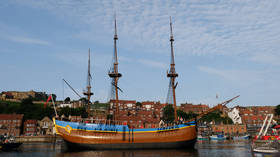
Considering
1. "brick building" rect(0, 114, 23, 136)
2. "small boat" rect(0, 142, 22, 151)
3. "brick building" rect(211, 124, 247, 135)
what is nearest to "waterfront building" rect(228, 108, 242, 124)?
"brick building" rect(211, 124, 247, 135)

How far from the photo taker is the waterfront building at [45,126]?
11188 centimetres

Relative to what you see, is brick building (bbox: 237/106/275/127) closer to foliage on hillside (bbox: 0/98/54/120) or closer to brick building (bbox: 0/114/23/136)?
foliage on hillside (bbox: 0/98/54/120)

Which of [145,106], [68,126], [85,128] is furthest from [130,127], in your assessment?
[145,106]

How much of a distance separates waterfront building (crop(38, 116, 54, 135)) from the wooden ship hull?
75.0 metres

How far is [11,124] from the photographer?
10306 centimetres

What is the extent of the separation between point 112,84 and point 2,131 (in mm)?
72778

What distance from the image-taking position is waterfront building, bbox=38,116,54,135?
112 metres

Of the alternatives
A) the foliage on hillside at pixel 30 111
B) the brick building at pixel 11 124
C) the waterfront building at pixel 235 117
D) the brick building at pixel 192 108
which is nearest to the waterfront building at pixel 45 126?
the foliage on hillside at pixel 30 111

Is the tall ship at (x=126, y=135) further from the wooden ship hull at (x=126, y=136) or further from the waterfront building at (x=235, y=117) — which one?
the waterfront building at (x=235, y=117)

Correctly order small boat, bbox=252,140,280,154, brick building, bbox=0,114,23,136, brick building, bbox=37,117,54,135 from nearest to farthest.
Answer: small boat, bbox=252,140,280,154 < brick building, bbox=0,114,23,136 < brick building, bbox=37,117,54,135

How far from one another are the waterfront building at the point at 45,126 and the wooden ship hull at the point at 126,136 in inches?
2953

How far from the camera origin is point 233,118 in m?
145

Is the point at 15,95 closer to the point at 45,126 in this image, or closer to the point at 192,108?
the point at 45,126

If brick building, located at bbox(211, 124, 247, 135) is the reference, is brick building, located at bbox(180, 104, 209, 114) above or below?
above
